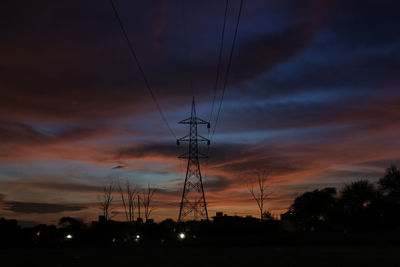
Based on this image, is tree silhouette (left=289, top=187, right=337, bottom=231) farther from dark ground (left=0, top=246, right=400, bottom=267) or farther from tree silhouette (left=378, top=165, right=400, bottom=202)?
dark ground (left=0, top=246, right=400, bottom=267)

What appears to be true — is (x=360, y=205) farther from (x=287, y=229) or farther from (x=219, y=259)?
(x=219, y=259)

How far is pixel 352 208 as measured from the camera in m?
100

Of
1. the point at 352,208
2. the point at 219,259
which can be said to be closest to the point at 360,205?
the point at 352,208

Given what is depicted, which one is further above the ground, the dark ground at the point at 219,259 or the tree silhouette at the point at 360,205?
the tree silhouette at the point at 360,205

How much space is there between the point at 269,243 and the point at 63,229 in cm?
6307

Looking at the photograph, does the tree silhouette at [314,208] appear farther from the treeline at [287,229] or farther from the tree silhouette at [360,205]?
the tree silhouette at [360,205]

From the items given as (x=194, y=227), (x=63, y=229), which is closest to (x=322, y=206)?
(x=194, y=227)

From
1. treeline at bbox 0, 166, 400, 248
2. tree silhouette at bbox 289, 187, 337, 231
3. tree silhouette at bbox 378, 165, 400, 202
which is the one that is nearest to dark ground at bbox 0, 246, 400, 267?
treeline at bbox 0, 166, 400, 248

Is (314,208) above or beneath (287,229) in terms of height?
above

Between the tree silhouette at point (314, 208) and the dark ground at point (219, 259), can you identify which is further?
the tree silhouette at point (314, 208)

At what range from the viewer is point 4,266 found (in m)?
26.7

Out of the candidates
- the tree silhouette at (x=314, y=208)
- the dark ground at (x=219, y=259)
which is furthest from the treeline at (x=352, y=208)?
the dark ground at (x=219, y=259)

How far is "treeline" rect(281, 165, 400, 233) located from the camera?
85.4 metres

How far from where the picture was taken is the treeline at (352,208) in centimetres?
8538
